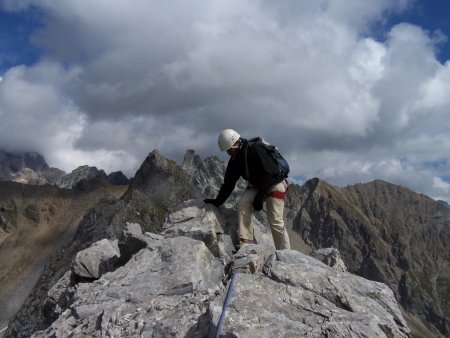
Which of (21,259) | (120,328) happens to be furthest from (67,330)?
(21,259)

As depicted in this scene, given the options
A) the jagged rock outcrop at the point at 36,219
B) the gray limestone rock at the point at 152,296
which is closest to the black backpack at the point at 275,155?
the gray limestone rock at the point at 152,296

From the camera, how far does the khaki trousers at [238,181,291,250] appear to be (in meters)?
19.0

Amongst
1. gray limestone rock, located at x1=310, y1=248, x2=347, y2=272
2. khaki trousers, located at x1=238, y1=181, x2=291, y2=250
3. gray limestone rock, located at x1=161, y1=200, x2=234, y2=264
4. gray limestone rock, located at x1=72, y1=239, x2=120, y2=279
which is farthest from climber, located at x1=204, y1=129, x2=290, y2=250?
gray limestone rock, located at x1=72, y1=239, x2=120, y2=279

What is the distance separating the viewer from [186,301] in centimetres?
1407

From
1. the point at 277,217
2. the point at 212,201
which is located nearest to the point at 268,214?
the point at 277,217

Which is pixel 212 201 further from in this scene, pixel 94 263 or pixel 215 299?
pixel 215 299

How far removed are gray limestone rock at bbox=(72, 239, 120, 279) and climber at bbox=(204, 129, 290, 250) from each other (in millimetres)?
5146

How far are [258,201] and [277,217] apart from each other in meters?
1.24

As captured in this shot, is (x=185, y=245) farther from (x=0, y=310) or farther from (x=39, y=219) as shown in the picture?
(x=39, y=219)

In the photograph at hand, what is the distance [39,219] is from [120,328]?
101m

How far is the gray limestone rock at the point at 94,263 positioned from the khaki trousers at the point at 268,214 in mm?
5034

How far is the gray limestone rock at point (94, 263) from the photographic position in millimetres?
19109

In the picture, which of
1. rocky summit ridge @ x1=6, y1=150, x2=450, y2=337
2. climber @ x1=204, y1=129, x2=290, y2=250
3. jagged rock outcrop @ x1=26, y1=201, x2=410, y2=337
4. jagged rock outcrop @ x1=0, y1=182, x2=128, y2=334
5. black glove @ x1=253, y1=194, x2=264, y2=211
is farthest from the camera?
jagged rock outcrop @ x1=0, y1=182, x2=128, y2=334

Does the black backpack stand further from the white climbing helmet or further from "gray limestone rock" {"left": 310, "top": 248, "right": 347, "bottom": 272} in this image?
"gray limestone rock" {"left": 310, "top": 248, "right": 347, "bottom": 272}
